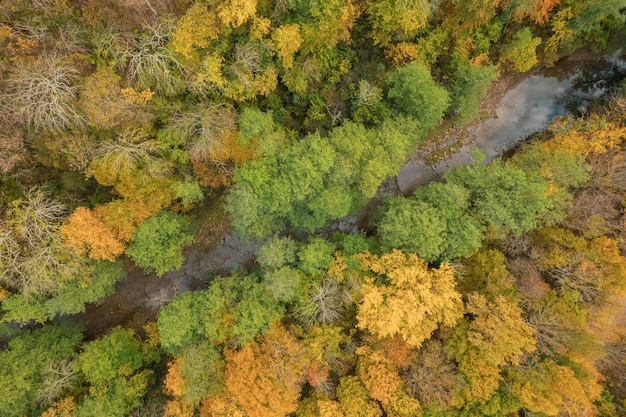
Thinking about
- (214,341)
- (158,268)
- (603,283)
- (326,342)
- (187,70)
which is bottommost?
(603,283)

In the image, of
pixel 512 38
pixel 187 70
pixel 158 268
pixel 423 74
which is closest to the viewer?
pixel 187 70

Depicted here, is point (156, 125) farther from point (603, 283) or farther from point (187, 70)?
point (603, 283)

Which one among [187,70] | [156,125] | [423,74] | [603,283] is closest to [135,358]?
[156,125]

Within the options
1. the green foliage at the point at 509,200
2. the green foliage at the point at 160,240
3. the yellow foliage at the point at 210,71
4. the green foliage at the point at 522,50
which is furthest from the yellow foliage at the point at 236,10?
the green foliage at the point at 522,50

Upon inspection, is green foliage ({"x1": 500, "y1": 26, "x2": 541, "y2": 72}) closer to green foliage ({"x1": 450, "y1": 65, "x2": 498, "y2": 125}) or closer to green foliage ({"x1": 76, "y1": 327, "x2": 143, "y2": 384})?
green foliage ({"x1": 450, "y1": 65, "x2": 498, "y2": 125})

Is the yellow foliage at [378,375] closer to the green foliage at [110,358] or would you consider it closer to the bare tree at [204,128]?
the green foliage at [110,358]

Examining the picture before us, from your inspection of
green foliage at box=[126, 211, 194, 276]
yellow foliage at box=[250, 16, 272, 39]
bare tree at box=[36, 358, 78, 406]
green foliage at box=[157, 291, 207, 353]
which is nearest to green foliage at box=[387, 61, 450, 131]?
yellow foliage at box=[250, 16, 272, 39]
